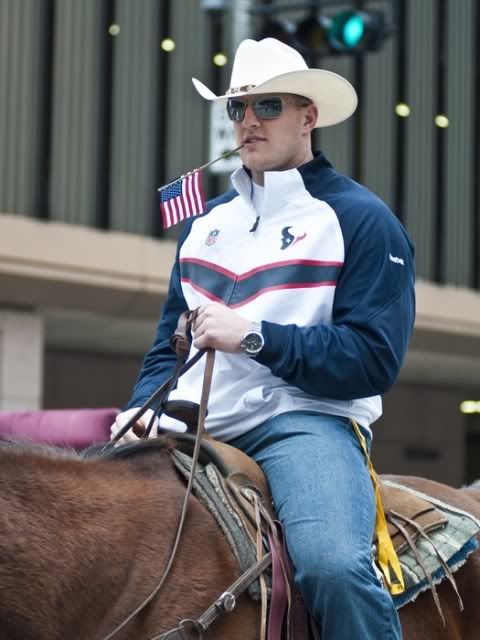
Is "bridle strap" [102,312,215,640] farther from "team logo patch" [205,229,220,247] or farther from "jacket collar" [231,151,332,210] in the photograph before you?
"jacket collar" [231,151,332,210]

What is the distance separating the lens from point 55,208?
55.2ft

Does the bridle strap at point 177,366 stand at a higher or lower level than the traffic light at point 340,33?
lower

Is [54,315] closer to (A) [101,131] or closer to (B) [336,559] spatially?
(A) [101,131]

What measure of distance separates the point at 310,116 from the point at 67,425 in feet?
15.0

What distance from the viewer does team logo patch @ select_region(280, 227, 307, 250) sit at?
4.32 metres

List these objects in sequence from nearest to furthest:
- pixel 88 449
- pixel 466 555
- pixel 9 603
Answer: pixel 9 603 < pixel 88 449 < pixel 466 555

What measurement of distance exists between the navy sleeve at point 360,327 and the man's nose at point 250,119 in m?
0.38

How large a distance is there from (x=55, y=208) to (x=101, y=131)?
1.34 metres

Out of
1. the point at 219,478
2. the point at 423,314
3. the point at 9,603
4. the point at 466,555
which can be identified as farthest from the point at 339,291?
the point at 423,314

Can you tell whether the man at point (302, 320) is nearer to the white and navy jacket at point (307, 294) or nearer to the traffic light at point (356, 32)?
the white and navy jacket at point (307, 294)

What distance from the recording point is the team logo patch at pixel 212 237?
4520 mm

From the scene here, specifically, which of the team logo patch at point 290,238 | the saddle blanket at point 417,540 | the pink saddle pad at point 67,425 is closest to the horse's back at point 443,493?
the saddle blanket at point 417,540

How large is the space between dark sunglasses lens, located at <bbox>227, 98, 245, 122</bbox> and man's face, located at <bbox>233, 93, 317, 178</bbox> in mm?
16

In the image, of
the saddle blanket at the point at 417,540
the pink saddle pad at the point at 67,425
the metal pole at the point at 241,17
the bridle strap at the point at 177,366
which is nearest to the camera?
the saddle blanket at the point at 417,540
